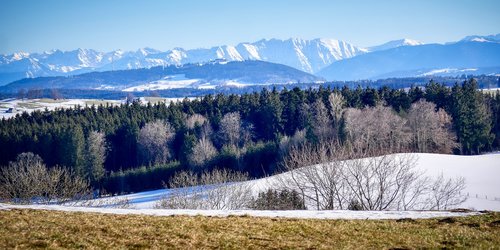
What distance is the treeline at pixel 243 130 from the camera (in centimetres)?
7612

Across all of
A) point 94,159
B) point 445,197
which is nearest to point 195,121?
point 94,159

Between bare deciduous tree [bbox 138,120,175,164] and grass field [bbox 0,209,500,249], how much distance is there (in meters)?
78.6

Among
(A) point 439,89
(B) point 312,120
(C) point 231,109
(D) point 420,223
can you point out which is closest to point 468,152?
(A) point 439,89

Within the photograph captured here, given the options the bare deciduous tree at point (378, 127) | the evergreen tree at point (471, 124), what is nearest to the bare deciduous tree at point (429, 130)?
the evergreen tree at point (471, 124)

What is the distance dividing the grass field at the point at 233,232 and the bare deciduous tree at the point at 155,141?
258 feet

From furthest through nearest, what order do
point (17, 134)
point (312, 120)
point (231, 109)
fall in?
point (231, 109) → point (17, 134) → point (312, 120)

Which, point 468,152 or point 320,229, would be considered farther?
point 468,152

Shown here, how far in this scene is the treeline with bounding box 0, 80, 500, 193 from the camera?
76125 millimetres

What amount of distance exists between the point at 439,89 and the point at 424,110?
14487mm

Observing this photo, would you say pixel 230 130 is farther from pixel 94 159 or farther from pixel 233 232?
pixel 233 232

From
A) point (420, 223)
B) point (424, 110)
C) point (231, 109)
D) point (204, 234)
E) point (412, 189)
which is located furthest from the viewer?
point (231, 109)

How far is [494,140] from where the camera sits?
85.2m

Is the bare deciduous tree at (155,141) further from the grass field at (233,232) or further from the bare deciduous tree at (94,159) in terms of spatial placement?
the grass field at (233,232)

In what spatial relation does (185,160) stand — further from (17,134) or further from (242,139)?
(17,134)
